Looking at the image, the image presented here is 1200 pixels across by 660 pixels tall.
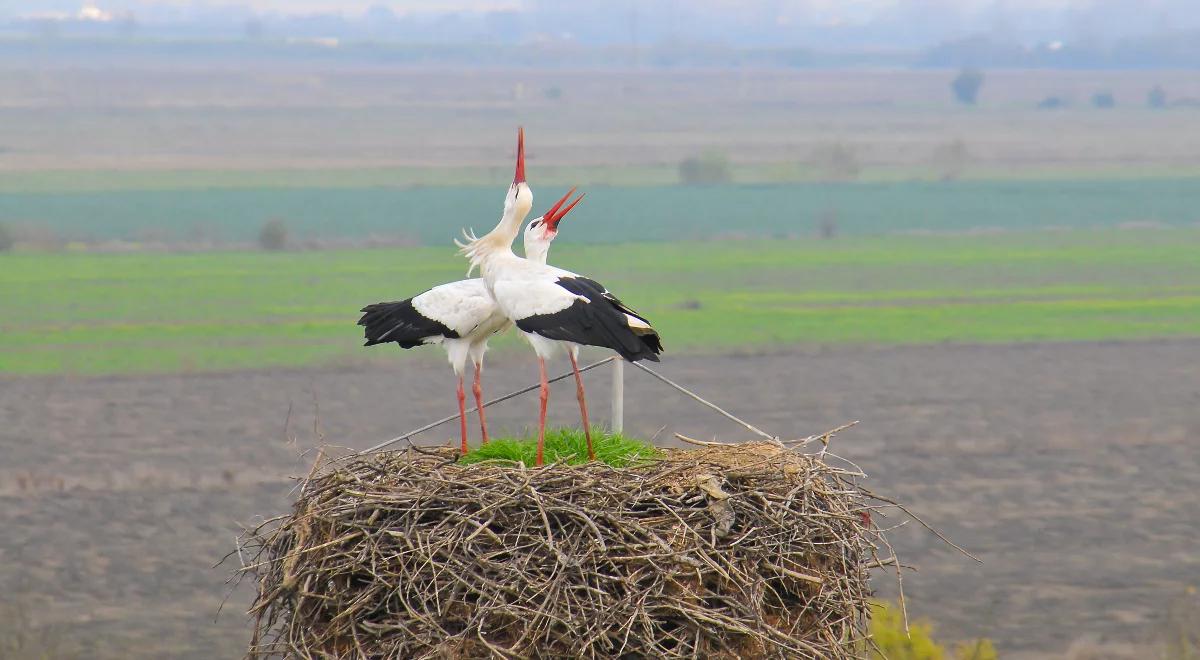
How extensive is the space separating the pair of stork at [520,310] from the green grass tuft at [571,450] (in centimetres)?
8

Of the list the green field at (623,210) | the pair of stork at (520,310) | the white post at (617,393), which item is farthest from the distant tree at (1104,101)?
the pair of stork at (520,310)

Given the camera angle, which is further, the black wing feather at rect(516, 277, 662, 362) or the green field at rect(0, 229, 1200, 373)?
the green field at rect(0, 229, 1200, 373)

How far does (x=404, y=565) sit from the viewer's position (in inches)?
202

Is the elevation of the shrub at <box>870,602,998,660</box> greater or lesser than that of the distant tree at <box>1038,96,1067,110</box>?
lesser

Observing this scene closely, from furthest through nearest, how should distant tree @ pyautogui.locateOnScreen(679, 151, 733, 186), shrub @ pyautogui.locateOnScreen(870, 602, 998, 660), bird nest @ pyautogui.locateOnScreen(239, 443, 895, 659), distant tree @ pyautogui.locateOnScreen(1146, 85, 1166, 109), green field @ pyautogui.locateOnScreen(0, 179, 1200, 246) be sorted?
distant tree @ pyautogui.locateOnScreen(1146, 85, 1166, 109) < distant tree @ pyautogui.locateOnScreen(679, 151, 733, 186) < green field @ pyautogui.locateOnScreen(0, 179, 1200, 246) < shrub @ pyautogui.locateOnScreen(870, 602, 998, 660) < bird nest @ pyautogui.locateOnScreen(239, 443, 895, 659)

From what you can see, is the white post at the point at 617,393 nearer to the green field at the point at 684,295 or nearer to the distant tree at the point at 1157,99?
the green field at the point at 684,295

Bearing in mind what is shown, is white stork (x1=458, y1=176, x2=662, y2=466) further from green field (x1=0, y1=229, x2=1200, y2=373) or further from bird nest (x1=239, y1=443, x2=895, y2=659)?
green field (x1=0, y1=229, x2=1200, y2=373)

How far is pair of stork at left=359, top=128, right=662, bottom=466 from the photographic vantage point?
18.4ft

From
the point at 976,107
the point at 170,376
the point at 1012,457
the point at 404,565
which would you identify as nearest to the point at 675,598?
the point at 404,565

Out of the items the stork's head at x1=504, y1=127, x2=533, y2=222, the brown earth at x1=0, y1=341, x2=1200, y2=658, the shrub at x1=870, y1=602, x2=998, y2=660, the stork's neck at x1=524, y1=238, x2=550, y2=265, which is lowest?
the brown earth at x1=0, y1=341, x2=1200, y2=658

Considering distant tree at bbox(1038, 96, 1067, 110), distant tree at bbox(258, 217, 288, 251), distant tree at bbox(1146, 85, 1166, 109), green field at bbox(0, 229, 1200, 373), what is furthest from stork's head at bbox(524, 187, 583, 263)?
distant tree at bbox(1146, 85, 1166, 109)

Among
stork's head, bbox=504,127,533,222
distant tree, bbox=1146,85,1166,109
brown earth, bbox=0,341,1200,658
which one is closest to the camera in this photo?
stork's head, bbox=504,127,533,222

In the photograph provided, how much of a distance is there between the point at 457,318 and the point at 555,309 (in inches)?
21.3

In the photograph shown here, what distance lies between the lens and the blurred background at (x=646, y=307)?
17.5 meters
